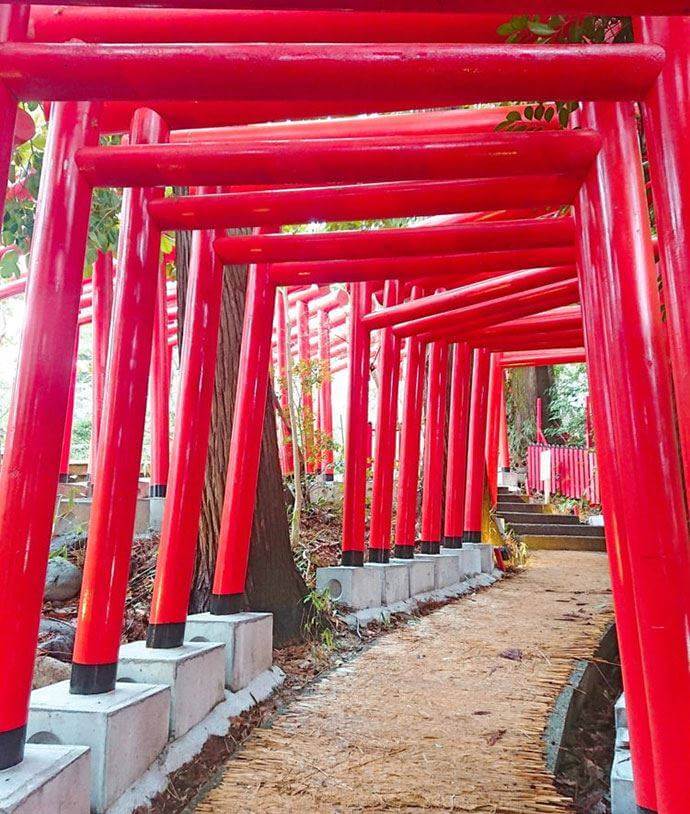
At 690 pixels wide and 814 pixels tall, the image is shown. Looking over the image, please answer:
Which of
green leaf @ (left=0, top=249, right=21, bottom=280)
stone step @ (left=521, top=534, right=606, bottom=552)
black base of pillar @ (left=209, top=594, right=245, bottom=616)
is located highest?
green leaf @ (left=0, top=249, right=21, bottom=280)

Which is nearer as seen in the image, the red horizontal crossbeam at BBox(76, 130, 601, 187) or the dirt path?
the red horizontal crossbeam at BBox(76, 130, 601, 187)

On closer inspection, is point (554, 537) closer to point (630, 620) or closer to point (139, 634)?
point (139, 634)

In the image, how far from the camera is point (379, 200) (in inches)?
122

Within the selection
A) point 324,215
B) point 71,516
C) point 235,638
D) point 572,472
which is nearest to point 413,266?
point 324,215

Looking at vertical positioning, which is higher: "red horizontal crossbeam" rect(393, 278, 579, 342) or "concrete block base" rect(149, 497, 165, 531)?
"red horizontal crossbeam" rect(393, 278, 579, 342)

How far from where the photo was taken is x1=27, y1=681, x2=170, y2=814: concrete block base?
274 centimetres

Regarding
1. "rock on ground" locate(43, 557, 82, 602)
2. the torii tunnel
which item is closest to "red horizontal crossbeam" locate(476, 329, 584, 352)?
the torii tunnel

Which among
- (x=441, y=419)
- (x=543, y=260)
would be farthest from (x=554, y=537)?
(x=543, y=260)

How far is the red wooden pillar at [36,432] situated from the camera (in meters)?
2.42

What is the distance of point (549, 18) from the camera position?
2.52 metres

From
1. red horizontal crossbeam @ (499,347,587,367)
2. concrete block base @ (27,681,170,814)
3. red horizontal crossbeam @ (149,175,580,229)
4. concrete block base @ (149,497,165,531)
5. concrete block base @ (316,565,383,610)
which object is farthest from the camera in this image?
red horizontal crossbeam @ (499,347,587,367)

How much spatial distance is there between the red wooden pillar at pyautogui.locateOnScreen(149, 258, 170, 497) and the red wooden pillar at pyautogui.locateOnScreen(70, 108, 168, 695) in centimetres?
511

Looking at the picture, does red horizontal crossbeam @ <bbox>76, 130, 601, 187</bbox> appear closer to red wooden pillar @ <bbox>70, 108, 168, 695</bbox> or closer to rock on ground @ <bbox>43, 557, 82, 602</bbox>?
red wooden pillar @ <bbox>70, 108, 168, 695</bbox>

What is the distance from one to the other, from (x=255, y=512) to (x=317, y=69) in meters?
3.91
